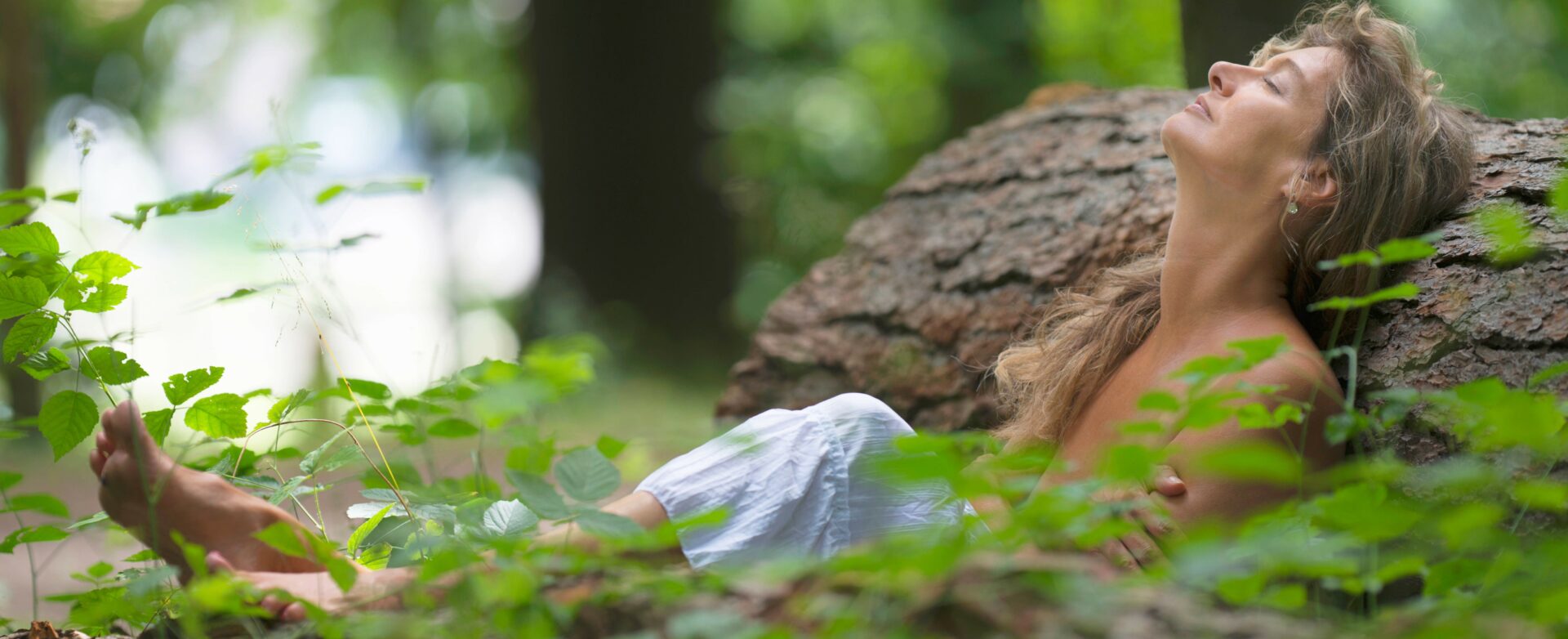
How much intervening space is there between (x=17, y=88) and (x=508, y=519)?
8.27m

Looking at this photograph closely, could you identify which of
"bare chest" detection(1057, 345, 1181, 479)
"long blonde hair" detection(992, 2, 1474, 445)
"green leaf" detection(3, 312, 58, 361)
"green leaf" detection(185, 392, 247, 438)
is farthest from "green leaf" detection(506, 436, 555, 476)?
"long blonde hair" detection(992, 2, 1474, 445)

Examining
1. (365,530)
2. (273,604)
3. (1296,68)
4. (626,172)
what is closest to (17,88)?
(626,172)

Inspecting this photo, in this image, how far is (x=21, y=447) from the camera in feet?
24.2

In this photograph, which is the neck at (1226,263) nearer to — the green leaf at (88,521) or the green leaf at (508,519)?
the green leaf at (508,519)

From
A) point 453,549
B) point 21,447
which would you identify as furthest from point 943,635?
point 21,447

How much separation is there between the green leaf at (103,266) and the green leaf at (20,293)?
2.7 inches

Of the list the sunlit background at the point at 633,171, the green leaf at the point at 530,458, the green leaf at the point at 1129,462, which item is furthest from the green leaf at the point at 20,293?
the green leaf at the point at 1129,462

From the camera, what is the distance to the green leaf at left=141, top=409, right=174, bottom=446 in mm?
2125

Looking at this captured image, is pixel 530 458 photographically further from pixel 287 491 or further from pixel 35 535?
pixel 35 535

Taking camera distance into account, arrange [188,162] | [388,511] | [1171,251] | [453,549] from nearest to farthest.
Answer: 1. [453,549]
2. [388,511]
3. [1171,251]
4. [188,162]

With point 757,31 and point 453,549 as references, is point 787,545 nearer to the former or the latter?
point 453,549

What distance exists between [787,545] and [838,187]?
7.91 m

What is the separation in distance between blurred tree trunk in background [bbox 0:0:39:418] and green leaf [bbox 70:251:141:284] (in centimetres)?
709

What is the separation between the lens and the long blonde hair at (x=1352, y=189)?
244 centimetres
